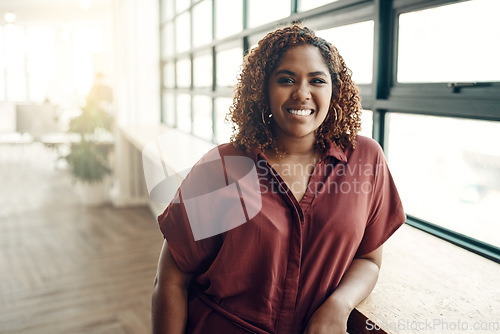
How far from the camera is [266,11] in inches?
114

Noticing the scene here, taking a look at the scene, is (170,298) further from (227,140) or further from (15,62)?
(15,62)

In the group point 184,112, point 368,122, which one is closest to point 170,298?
point 368,122

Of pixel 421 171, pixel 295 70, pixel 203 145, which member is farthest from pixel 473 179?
pixel 203 145

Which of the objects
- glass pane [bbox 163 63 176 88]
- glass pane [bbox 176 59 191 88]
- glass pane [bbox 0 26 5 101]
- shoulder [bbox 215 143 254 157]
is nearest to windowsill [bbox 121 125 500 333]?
shoulder [bbox 215 143 254 157]

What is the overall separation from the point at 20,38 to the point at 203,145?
950cm

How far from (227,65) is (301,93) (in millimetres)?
2517

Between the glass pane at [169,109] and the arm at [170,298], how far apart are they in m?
3.87

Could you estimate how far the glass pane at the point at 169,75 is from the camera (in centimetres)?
502

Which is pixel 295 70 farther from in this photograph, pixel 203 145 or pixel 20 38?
pixel 20 38

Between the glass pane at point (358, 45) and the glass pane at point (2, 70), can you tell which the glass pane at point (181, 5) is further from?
the glass pane at point (2, 70)

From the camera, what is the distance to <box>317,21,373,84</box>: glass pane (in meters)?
1.90

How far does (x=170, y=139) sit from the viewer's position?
401 cm

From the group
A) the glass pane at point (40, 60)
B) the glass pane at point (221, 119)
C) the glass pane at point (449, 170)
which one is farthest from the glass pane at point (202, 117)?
the glass pane at point (40, 60)

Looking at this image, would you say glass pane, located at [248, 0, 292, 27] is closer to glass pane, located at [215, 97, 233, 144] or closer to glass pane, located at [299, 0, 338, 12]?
glass pane, located at [299, 0, 338, 12]
